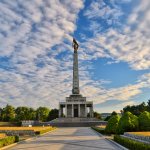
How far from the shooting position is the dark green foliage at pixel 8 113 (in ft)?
383

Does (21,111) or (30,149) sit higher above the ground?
(21,111)

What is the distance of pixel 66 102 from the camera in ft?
360

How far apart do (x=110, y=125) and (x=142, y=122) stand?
502 centimetres

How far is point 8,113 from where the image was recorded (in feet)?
386

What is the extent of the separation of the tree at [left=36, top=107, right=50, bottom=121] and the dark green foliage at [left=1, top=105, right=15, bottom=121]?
12583 millimetres

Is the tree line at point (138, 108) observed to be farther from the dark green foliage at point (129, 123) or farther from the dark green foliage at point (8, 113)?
the dark green foliage at point (129, 123)

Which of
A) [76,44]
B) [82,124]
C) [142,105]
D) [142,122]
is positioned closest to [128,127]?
[142,122]

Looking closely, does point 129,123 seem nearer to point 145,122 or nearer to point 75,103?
point 145,122

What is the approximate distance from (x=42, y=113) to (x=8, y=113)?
17700 millimetres

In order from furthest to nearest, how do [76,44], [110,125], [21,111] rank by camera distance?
[21,111] < [76,44] < [110,125]

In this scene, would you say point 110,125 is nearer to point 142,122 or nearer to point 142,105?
point 142,122

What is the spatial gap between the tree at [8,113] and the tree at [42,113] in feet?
41.3

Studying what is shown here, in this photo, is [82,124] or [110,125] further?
[82,124]

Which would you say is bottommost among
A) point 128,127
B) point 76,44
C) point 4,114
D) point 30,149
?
point 30,149
